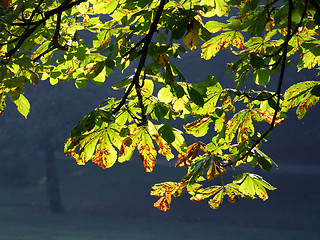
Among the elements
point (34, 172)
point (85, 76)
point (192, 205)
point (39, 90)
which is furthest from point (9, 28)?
point (34, 172)

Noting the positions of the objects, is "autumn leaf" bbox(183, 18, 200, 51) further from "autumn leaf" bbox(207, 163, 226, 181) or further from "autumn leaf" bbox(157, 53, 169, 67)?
"autumn leaf" bbox(207, 163, 226, 181)

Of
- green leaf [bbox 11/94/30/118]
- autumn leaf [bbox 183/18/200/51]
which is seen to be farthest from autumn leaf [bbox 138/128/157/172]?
green leaf [bbox 11/94/30/118]

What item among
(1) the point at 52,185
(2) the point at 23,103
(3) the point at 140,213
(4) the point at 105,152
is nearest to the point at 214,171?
(4) the point at 105,152

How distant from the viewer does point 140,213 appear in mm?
25141

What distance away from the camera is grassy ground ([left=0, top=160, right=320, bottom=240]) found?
20906 mm

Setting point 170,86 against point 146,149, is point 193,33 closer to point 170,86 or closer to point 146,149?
point 170,86

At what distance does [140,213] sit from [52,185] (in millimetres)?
6037

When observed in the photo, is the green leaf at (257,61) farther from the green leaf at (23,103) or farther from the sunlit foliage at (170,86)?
the green leaf at (23,103)

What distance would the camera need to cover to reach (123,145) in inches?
119

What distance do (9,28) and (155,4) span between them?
1481 millimetres

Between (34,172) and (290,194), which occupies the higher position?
(34,172)

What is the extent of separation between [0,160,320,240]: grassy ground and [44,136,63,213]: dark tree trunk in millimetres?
622

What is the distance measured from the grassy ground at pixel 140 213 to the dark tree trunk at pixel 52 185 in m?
0.62

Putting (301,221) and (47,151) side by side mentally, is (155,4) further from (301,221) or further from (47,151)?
(47,151)
